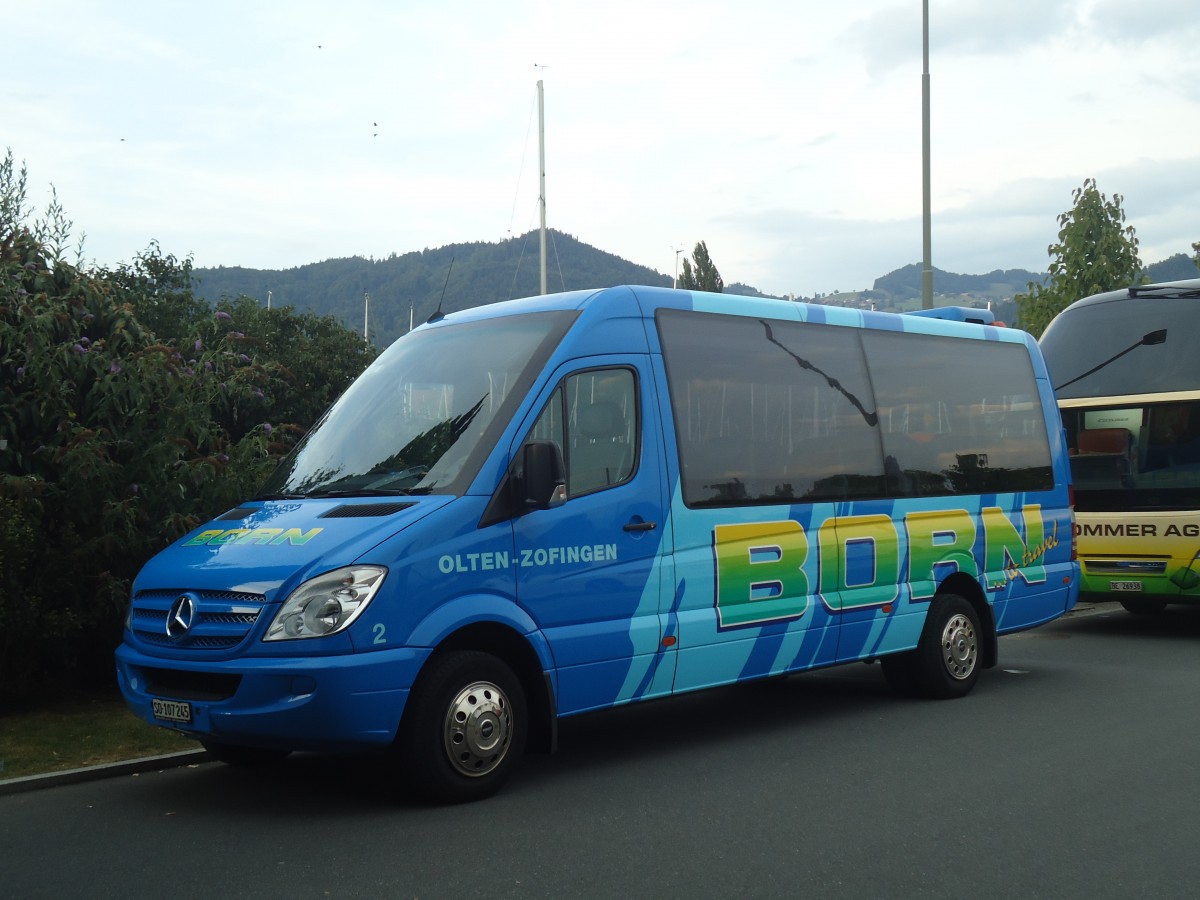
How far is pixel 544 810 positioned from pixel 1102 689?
546 centimetres

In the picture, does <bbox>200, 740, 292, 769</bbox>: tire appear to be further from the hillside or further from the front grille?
the hillside

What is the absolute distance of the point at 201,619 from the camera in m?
6.56

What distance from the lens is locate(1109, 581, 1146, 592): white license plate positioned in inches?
525

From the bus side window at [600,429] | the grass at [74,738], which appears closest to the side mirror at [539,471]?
the bus side window at [600,429]

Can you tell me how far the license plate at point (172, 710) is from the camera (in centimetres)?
652

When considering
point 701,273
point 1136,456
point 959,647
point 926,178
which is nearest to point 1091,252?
point 926,178

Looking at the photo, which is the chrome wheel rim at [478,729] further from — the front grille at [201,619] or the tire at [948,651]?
the tire at [948,651]

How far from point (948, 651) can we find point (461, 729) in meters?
4.57

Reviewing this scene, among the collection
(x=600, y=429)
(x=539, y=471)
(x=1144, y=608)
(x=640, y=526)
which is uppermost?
(x=600, y=429)

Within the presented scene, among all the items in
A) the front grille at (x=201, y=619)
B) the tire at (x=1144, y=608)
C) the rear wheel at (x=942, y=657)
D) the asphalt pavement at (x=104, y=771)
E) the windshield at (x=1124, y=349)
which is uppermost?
the windshield at (x=1124, y=349)

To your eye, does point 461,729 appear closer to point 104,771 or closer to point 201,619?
point 201,619

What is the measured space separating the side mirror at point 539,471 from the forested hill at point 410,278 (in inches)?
4021

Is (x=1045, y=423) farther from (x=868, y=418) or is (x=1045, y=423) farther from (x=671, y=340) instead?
(x=671, y=340)

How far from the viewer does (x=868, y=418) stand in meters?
9.46
